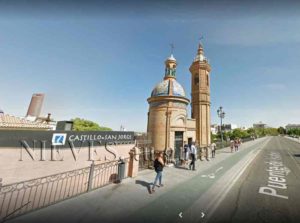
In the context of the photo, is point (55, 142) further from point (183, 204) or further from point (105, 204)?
point (183, 204)

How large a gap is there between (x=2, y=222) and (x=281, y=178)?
13286 millimetres

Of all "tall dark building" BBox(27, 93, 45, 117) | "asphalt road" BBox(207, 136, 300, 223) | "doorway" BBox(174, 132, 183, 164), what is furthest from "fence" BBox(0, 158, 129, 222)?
"tall dark building" BBox(27, 93, 45, 117)

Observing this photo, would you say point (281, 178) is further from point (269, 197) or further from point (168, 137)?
point (168, 137)

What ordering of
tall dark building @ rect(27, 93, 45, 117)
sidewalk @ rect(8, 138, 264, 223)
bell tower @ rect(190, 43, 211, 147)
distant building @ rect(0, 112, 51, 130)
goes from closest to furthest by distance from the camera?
sidewalk @ rect(8, 138, 264, 223) < distant building @ rect(0, 112, 51, 130) < bell tower @ rect(190, 43, 211, 147) < tall dark building @ rect(27, 93, 45, 117)

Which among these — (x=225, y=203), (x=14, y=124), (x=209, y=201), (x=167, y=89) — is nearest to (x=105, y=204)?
(x=209, y=201)

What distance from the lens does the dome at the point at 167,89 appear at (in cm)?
1721

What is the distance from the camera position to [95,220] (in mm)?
5215

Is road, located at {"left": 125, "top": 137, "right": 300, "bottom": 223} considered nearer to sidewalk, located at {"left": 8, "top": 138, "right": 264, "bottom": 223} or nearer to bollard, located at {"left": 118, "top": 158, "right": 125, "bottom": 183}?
sidewalk, located at {"left": 8, "top": 138, "right": 264, "bottom": 223}

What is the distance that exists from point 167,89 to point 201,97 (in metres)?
6.97

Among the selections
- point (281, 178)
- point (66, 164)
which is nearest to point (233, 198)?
point (281, 178)

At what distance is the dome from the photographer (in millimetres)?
17212

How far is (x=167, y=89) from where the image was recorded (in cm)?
1738

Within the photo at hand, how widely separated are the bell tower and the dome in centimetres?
495

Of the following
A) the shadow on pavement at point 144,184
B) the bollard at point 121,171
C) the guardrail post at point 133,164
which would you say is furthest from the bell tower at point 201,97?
the bollard at point 121,171
